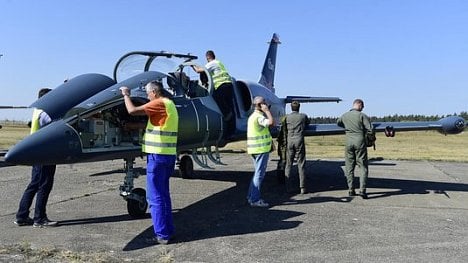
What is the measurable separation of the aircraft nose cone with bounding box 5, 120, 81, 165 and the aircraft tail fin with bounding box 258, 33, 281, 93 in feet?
44.5

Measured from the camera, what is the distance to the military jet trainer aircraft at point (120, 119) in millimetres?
6750

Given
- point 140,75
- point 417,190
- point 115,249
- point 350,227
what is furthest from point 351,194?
point 115,249

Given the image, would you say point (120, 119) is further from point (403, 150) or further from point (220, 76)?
point (403, 150)

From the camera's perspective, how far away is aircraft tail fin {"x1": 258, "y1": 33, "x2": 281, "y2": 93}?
2064 centimetres

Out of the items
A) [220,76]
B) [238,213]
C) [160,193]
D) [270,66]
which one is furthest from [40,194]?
[270,66]

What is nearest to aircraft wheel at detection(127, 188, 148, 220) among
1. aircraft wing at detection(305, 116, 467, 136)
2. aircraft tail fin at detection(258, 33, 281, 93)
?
aircraft wing at detection(305, 116, 467, 136)

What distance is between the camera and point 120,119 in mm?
8211

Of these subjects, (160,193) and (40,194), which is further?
(40,194)

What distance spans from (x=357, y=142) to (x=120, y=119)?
5.10 metres

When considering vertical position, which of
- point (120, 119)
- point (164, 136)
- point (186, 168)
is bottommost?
point (186, 168)

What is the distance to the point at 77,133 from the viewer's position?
7.08m

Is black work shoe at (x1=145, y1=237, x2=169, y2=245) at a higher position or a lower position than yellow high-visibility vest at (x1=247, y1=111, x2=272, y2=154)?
lower

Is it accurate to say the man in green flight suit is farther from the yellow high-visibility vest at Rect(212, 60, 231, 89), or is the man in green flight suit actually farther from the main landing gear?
the main landing gear

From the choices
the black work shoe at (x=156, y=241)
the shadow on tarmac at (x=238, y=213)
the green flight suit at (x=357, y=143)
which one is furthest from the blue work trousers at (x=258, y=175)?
the black work shoe at (x=156, y=241)
